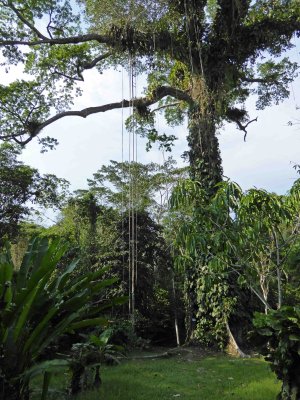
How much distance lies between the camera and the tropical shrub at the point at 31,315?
10.2 feet

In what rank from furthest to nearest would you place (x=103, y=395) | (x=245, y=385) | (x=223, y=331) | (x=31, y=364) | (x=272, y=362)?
(x=223, y=331)
(x=245, y=385)
(x=103, y=395)
(x=272, y=362)
(x=31, y=364)

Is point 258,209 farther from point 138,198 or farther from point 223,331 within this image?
point 138,198

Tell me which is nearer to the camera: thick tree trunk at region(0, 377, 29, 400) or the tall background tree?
thick tree trunk at region(0, 377, 29, 400)

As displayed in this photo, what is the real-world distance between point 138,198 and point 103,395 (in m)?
14.3

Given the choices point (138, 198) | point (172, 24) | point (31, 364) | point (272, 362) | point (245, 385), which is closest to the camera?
point (31, 364)

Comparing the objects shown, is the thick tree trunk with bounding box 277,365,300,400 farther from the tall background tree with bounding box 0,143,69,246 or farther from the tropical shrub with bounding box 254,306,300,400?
→ the tall background tree with bounding box 0,143,69,246

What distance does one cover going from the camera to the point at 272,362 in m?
3.69

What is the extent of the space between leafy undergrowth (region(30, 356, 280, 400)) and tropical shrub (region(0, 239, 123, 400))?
125cm

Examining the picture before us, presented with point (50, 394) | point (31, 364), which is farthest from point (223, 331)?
point (31, 364)

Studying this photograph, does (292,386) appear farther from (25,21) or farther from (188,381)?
(25,21)

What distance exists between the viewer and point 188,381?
19.1 ft

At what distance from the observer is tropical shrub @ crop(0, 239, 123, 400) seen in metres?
3.09

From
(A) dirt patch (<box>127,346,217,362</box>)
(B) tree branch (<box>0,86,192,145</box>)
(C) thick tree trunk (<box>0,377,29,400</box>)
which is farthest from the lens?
(B) tree branch (<box>0,86,192,145</box>)

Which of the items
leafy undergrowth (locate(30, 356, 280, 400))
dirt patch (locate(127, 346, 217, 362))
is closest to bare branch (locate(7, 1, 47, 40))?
dirt patch (locate(127, 346, 217, 362))
